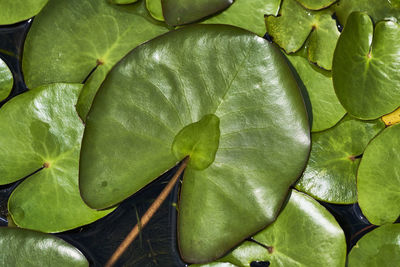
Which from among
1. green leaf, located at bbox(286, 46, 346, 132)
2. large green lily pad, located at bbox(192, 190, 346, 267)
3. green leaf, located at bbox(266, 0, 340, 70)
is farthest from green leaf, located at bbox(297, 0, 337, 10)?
large green lily pad, located at bbox(192, 190, 346, 267)

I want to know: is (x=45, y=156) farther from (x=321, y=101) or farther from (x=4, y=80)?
(x=321, y=101)

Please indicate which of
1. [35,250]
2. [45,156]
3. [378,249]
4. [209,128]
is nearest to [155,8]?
[209,128]

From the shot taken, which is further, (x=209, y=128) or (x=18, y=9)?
(x=18, y=9)

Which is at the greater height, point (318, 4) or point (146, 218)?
point (318, 4)

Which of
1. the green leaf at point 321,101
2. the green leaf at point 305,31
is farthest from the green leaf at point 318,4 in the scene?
the green leaf at point 321,101

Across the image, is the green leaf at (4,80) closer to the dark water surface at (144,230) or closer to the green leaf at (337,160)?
the dark water surface at (144,230)

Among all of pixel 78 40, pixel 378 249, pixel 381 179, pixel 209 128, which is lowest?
pixel 378 249

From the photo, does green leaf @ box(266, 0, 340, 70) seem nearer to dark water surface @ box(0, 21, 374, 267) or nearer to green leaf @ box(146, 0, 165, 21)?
green leaf @ box(146, 0, 165, 21)
